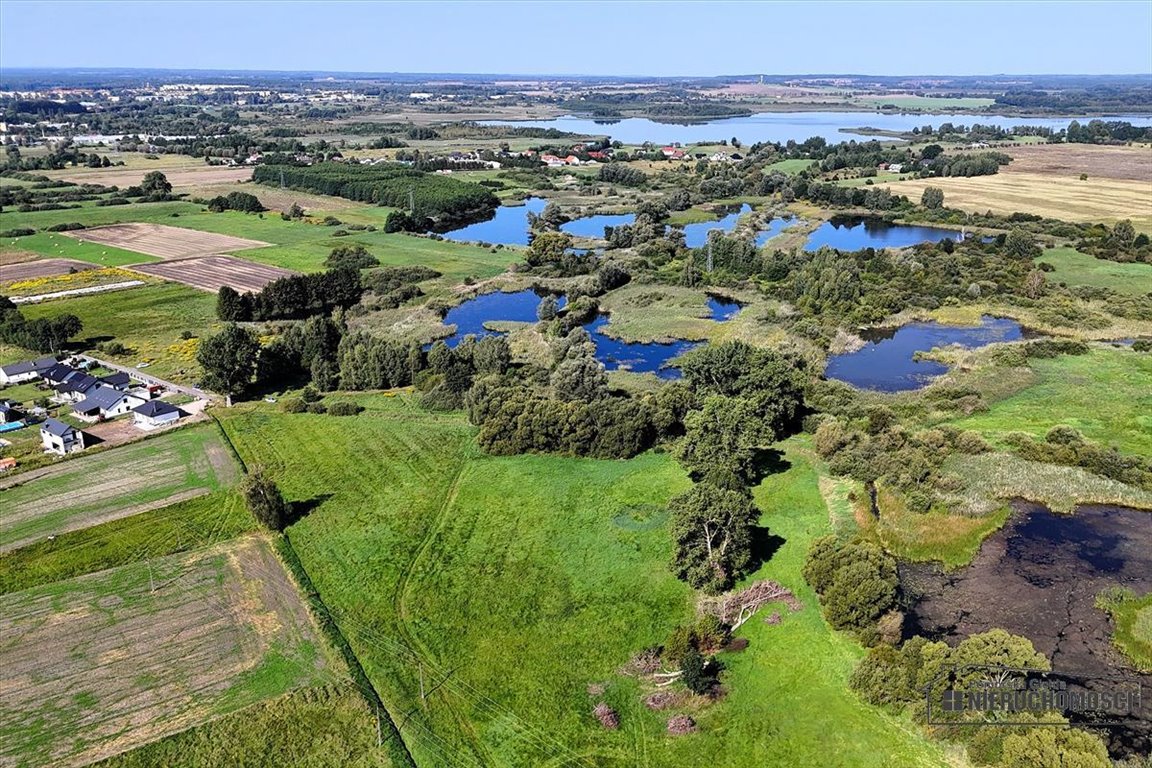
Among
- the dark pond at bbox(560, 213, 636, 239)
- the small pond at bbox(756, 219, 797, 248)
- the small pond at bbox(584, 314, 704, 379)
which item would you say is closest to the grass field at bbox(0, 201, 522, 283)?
the dark pond at bbox(560, 213, 636, 239)

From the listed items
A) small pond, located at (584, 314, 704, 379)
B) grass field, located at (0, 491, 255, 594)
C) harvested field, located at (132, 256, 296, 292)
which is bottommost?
grass field, located at (0, 491, 255, 594)

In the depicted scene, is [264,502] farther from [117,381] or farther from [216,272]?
[216,272]

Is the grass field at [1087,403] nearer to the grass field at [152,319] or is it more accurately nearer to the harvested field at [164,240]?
the grass field at [152,319]

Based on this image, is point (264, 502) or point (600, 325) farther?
point (600, 325)

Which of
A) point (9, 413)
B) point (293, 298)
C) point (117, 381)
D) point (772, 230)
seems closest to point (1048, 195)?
point (772, 230)

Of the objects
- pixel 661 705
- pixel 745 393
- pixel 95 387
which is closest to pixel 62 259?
pixel 95 387

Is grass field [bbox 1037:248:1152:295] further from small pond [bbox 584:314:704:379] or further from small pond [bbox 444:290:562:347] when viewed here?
small pond [bbox 444:290:562:347]

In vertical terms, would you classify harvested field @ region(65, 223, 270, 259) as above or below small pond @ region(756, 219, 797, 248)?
below

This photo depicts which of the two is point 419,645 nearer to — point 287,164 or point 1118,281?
point 1118,281
